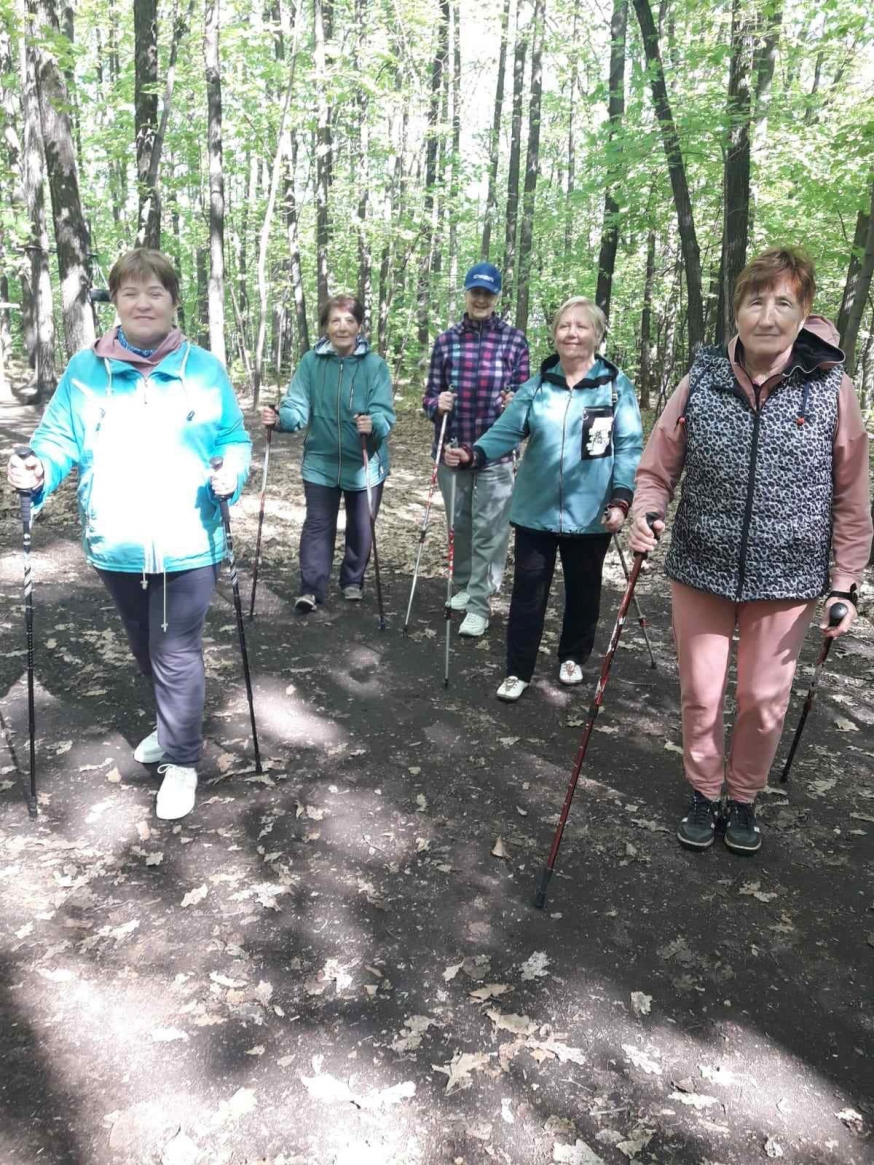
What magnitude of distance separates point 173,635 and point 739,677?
2502 millimetres

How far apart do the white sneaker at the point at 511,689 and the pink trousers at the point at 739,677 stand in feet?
4.99

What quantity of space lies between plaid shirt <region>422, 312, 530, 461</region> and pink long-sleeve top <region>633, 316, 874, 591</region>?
106 inches

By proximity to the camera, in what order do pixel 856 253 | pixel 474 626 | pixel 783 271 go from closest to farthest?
pixel 783 271 < pixel 474 626 < pixel 856 253

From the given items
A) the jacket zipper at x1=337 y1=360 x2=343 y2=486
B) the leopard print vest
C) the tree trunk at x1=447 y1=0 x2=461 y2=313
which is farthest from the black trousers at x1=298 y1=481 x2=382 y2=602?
the tree trunk at x1=447 y1=0 x2=461 y2=313

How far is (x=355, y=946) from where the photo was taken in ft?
9.32

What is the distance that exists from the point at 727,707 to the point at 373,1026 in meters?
3.21

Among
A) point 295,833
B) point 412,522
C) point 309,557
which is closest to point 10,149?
point 412,522

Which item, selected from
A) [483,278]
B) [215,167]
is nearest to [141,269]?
[483,278]

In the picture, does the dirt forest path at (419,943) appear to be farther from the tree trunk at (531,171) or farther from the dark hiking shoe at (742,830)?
the tree trunk at (531,171)

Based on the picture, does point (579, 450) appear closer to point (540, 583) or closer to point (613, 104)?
point (540, 583)

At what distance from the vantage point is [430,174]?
20969mm

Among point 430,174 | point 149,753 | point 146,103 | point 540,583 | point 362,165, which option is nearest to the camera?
point 149,753

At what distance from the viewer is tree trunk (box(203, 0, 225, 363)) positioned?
13.9 metres

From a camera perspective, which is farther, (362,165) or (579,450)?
(362,165)
